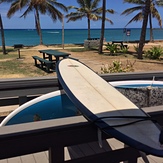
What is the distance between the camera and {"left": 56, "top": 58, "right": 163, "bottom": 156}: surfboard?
4.18 ft

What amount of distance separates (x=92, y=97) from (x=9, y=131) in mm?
724

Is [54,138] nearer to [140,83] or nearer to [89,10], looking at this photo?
[140,83]

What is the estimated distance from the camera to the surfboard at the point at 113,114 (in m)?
1.27

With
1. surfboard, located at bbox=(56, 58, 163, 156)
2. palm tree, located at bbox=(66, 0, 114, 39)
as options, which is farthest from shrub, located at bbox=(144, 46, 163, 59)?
surfboard, located at bbox=(56, 58, 163, 156)

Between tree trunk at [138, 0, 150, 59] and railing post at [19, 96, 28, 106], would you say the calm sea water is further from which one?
railing post at [19, 96, 28, 106]

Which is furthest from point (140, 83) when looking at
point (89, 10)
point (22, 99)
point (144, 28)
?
point (89, 10)

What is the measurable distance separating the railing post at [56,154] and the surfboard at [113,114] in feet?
0.83

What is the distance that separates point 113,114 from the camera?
4.99 feet

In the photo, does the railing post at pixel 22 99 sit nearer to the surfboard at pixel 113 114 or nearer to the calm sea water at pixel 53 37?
the surfboard at pixel 113 114

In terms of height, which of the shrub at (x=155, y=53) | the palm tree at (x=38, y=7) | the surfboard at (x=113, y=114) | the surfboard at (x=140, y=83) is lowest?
the shrub at (x=155, y=53)

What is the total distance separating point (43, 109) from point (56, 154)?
3.70 ft

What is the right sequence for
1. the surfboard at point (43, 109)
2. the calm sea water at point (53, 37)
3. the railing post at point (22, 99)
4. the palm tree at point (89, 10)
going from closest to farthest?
1. the surfboard at point (43, 109)
2. the railing post at point (22, 99)
3. the palm tree at point (89, 10)
4. the calm sea water at point (53, 37)

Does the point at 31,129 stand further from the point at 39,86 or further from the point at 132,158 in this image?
the point at 39,86

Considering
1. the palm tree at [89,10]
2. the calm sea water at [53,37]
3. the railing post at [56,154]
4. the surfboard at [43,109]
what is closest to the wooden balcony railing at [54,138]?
the railing post at [56,154]
